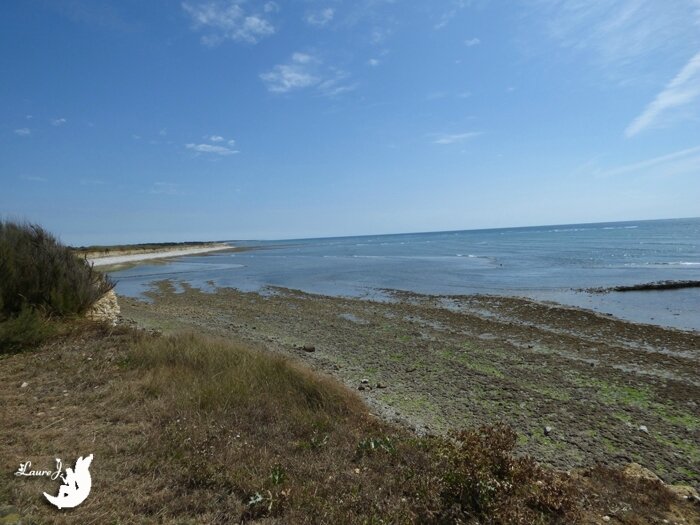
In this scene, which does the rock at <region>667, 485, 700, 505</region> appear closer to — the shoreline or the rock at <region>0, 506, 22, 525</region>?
the rock at <region>0, 506, 22, 525</region>

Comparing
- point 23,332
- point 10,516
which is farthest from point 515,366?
point 23,332

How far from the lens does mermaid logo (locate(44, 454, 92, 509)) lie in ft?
10.7

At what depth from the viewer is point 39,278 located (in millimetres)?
9906

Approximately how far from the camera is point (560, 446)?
240 inches

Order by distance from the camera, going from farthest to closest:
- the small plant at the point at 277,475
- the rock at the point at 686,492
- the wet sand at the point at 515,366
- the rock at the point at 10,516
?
the wet sand at the point at 515,366 → the rock at the point at 686,492 → the small plant at the point at 277,475 → the rock at the point at 10,516

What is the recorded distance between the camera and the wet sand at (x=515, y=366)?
254 inches

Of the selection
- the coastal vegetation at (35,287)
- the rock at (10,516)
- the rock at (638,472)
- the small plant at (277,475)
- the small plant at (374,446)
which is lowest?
the rock at (638,472)

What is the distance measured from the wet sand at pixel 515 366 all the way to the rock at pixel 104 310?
1.65m

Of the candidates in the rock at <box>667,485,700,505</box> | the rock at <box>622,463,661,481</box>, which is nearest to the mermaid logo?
the rock at <box>622,463,661,481</box>

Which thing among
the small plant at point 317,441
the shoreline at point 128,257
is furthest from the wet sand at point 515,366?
the shoreline at point 128,257

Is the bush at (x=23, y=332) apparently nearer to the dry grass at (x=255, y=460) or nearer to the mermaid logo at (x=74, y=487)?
the dry grass at (x=255, y=460)

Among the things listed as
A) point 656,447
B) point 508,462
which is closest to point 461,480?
point 508,462

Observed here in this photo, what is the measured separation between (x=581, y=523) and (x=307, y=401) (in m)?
3.75

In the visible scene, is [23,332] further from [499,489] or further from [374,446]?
[499,489]
